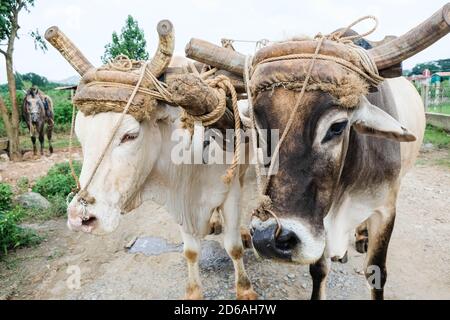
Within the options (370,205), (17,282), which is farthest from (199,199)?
(17,282)

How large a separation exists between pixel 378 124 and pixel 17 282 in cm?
401

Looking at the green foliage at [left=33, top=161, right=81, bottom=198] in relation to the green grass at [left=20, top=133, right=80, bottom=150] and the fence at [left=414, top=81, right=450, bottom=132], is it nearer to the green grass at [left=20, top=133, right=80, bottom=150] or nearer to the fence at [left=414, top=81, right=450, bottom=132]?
the green grass at [left=20, top=133, right=80, bottom=150]

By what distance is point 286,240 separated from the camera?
1.86 metres

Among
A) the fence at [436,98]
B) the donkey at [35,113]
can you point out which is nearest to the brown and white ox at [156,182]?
the donkey at [35,113]

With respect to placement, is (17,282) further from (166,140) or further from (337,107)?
(337,107)

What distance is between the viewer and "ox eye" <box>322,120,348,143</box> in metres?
1.93

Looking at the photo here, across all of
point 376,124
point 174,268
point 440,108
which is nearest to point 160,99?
point 376,124

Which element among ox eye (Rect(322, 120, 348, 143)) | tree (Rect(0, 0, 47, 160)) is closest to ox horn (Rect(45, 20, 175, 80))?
ox eye (Rect(322, 120, 348, 143))

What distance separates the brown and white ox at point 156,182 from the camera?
2.29 meters

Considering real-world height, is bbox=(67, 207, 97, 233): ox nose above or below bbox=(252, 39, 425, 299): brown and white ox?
below

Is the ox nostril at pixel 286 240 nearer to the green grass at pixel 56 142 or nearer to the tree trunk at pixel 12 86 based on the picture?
the tree trunk at pixel 12 86

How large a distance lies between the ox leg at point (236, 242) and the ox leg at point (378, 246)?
1.10m

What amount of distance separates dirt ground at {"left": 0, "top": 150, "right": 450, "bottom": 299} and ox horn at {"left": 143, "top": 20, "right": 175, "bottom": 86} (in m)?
2.27

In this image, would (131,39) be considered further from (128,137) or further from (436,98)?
(128,137)
